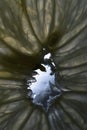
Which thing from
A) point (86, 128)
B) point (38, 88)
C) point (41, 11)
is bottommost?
point (86, 128)

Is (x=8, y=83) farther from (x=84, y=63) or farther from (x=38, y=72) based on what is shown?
(x=84, y=63)

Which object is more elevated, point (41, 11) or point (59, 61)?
point (41, 11)

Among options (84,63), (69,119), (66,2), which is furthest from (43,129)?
(66,2)
